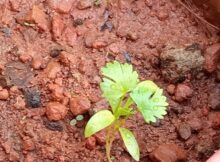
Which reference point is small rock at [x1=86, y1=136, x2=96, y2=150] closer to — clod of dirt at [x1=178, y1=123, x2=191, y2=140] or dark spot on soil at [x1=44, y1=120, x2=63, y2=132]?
dark spot on soil at [x1=44, y1=120, x2=63, y2=132]

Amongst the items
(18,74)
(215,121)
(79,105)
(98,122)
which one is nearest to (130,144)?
(98,122)

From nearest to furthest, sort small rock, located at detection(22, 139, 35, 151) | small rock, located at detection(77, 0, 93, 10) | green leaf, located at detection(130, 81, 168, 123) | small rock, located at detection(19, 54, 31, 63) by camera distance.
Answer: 1. green leaf, located at detection(130, 81, 168, 123)
2. small rock, located at detection(22, 139, 35, 151)
3. small rock, located at detection(19, 54, 31, 63)
4. small rock, located at detection(77, 0, 93, 10)

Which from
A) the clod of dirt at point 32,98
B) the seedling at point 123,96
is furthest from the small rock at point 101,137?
the clod of dirt at point 32,98

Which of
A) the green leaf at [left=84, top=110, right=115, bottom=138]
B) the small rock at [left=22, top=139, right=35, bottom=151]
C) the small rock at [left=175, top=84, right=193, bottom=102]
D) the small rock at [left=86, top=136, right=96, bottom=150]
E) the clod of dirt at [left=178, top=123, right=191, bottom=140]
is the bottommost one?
the small rock at [left=22, top=139, right=35, bottom=151]

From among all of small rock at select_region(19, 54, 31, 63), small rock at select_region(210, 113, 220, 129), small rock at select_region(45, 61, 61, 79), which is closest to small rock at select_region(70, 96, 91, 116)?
small rock at select_region(45, 61, 61, 79)

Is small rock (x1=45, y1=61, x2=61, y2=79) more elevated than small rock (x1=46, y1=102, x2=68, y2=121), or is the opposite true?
small rock (x1=45, y1=61, x2=61, y2=79)

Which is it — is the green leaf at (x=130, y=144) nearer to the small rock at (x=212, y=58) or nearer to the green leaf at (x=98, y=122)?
the green leaf at (x=98, y=122)

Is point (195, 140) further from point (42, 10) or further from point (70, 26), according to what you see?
point (42, 10)
